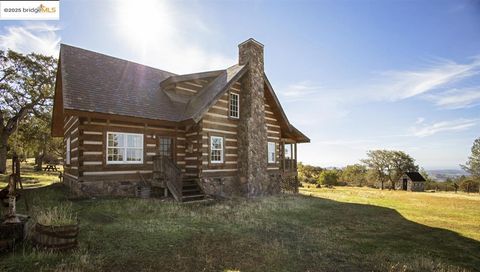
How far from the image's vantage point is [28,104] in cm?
2795

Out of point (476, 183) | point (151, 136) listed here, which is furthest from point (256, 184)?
point (476, 183)

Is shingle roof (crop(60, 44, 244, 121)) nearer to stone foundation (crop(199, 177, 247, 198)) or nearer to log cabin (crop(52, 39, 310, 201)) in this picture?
log cabin (crop(52, 39, 310, 201))

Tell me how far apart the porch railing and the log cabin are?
5 cm

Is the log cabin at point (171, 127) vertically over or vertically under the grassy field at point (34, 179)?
over

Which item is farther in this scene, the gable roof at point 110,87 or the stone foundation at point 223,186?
the stone foundation at point 223,186

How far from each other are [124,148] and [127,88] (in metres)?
4.34

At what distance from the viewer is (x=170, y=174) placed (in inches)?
559

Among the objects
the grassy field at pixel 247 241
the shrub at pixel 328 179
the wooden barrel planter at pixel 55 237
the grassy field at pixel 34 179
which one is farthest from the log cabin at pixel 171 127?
the shrub at pixel 328 179

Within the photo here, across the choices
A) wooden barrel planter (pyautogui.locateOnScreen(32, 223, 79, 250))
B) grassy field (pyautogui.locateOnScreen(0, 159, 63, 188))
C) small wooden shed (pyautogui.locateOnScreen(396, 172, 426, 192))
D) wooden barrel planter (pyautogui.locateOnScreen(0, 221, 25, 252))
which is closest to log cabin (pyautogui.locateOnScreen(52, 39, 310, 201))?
grassy field (pyautogui.locateOnScreen(0, 159, 63, 188))

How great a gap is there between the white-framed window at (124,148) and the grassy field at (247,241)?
2606mm

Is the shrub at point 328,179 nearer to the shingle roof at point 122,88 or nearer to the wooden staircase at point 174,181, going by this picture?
the shingle roof at point 122,88

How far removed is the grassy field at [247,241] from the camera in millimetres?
5898

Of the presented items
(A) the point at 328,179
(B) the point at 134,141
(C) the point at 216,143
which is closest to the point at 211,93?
(C) the point at 216,143

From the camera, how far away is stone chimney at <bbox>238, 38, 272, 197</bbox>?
18.0 metres
